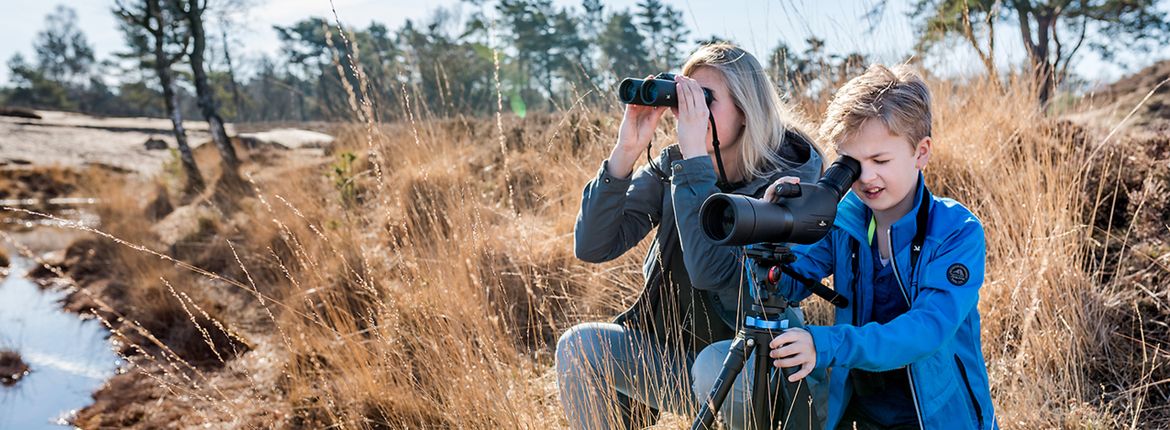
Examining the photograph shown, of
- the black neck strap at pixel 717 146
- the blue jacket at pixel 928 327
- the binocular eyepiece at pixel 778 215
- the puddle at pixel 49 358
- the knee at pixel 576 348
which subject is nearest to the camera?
the binocular eyepiece at pixel 778 215

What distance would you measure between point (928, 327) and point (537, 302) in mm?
1907

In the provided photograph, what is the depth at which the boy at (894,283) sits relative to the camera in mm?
1096

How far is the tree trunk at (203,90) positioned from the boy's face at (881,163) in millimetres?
7490

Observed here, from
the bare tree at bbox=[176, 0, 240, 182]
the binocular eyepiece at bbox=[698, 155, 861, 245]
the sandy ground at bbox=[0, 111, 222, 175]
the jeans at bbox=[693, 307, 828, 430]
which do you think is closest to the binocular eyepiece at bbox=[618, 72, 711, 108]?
the binocular eyepiece at bbox=[698, 155, 861, 245]

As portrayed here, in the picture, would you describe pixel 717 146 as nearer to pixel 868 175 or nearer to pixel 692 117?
pixel 692 117

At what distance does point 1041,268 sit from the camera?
1.97 meters

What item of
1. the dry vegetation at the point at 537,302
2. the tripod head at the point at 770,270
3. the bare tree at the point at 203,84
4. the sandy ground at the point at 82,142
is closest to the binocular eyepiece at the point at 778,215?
the tripod head at the point at 770,270

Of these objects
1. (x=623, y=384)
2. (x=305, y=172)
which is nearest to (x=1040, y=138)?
(x=623, y=384)

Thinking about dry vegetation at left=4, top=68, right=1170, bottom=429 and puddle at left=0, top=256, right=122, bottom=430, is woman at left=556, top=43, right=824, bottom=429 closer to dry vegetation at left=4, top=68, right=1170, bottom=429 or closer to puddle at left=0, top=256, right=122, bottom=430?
dry vegetation at left=4, top=68, right=1170, bottom=429

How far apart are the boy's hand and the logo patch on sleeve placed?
1.06ft

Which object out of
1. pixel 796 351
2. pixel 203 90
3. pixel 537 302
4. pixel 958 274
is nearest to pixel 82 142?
pixel 203 90

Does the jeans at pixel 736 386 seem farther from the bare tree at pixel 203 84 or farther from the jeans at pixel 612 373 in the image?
the bare tree at pixel 203 84

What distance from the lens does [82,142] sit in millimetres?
12320

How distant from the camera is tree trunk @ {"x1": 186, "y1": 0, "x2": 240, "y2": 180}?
307 inches
